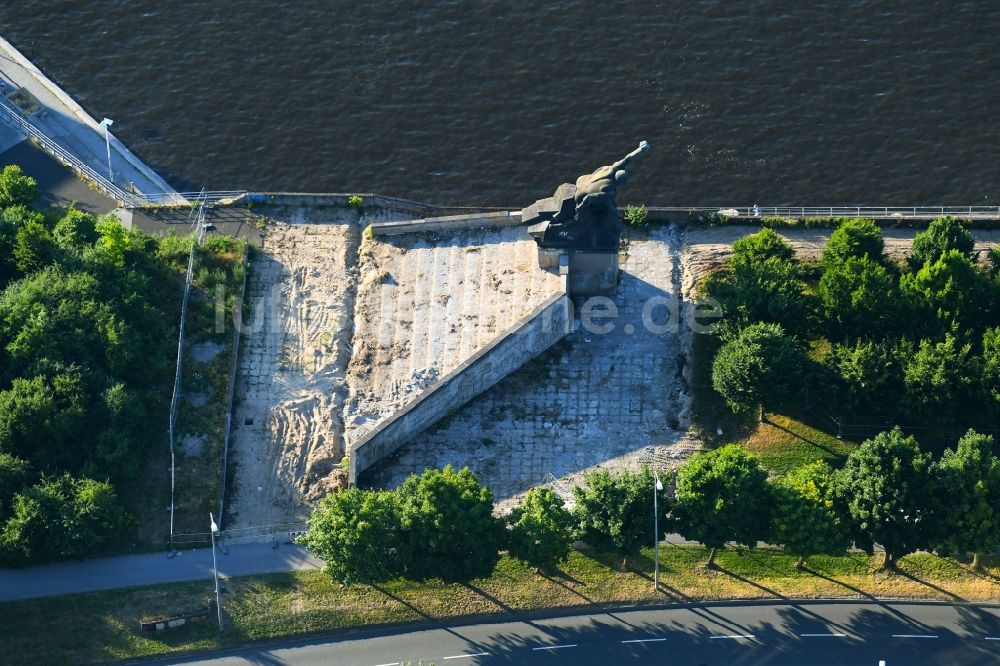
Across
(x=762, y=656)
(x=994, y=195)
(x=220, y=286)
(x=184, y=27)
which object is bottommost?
(x=762, y=656)

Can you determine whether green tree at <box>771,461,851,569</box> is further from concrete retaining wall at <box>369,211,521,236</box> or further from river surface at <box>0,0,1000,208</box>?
river surface at <box>0,0,1000,208</box>

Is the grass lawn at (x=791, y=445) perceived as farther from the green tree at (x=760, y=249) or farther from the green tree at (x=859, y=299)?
the green tree at (x=760, y=249)

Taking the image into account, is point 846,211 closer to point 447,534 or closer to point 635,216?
point 635,216

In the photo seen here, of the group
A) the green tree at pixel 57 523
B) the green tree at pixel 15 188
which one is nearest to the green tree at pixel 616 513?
the green tree at pixel 57 523

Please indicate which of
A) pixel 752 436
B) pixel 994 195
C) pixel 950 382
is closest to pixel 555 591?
pixel 752 436

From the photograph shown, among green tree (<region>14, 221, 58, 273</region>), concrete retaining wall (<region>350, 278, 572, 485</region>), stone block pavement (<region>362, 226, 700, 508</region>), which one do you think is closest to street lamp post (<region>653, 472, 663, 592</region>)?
stone block pavement (<region>362, 226, 700, 508</region>)

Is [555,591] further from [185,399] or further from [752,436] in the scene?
[185,399]
